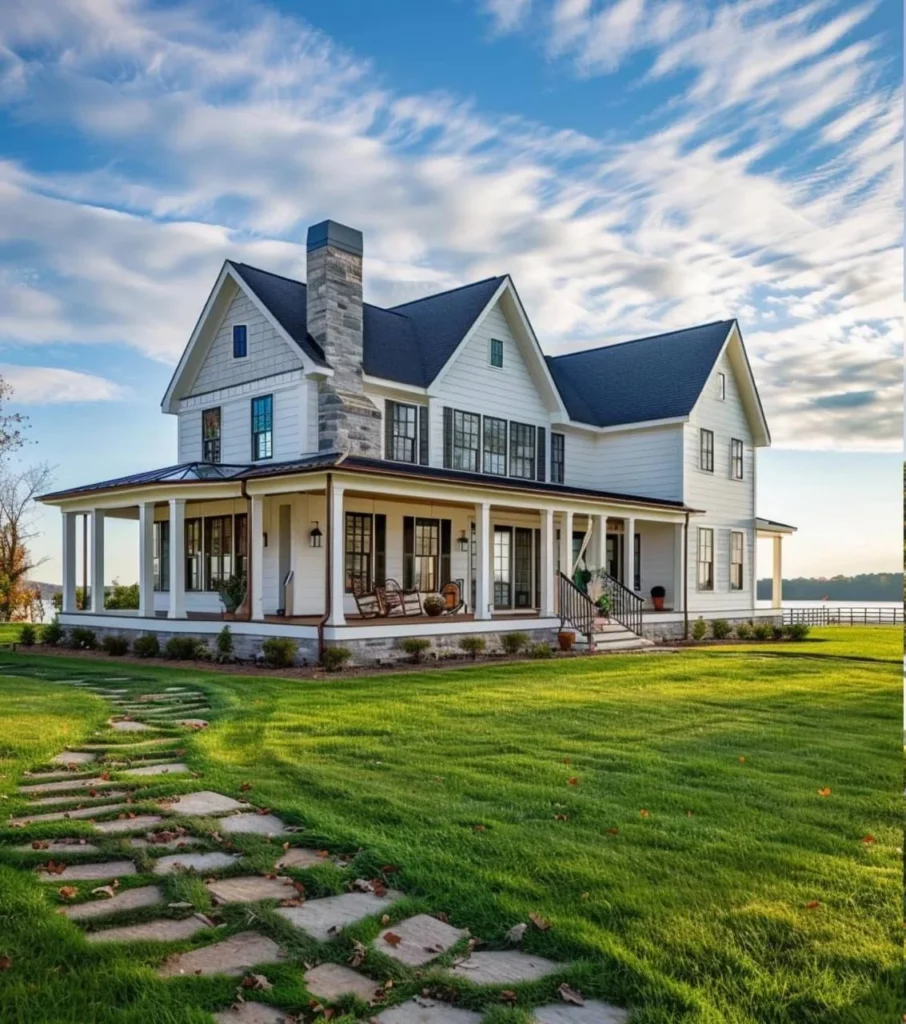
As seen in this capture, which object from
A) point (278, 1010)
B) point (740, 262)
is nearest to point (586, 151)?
point (740, 262)

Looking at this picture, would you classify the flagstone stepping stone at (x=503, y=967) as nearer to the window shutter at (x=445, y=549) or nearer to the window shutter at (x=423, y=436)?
the window shutter at (x=423, y=436)

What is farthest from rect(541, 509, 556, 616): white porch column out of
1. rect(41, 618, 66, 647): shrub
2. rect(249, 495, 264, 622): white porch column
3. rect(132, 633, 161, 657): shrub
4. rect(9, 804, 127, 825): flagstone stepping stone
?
rect(9, 804, 127, 825): flagstone stepping stone

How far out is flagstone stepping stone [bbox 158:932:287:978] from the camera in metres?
3.16

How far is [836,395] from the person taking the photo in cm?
664

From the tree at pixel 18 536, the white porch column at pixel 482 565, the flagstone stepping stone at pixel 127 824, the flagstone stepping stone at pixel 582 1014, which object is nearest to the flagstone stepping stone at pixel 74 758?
the flagstone stepping stone at pixel 127 824

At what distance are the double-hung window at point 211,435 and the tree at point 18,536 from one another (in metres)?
14.0

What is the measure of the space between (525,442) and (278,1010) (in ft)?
62.9

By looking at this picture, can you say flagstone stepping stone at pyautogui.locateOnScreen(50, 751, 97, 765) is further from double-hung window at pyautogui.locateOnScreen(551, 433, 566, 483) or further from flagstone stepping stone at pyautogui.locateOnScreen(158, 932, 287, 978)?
double-hung window at pyautogui.locateOnScreen(551, 433, 566, 483)

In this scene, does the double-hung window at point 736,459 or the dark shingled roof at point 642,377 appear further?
the double-hung window at point 736,459

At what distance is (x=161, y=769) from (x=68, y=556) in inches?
566

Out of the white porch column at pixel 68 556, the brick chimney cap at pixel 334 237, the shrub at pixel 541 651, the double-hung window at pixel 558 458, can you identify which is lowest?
the shrub at pixel 541 651

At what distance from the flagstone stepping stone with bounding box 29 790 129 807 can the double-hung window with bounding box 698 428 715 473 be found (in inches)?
814

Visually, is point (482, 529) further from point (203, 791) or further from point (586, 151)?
point (203, 791)

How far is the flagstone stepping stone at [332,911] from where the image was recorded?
3.54 metres
